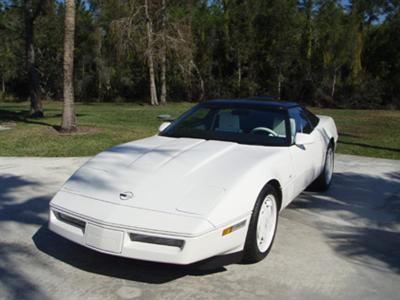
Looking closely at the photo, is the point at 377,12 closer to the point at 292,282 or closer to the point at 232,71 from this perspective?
the point at 232,71

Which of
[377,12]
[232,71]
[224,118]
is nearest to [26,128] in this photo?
[224,118]

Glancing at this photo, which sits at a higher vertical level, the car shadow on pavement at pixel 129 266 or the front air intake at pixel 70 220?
the front air intake at pixel 70 220

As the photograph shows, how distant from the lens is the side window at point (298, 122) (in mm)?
4941

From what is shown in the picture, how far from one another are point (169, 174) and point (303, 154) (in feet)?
5.91

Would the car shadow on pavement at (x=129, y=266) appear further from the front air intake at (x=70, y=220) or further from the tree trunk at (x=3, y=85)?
the tree trunk at (x=3, y=85)

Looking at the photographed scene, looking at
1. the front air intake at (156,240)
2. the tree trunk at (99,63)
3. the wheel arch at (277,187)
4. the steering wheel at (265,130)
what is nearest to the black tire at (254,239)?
the wheel arch at (277,187)

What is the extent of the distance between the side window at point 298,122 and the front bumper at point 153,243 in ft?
6.49

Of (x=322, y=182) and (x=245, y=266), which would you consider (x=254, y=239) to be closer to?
(x=245, y=266)

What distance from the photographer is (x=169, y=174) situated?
144 inches

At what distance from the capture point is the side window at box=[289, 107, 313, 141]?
4941 millimetres

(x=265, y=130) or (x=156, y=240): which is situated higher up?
(x=265, y=130)

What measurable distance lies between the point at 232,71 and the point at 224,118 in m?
31.3

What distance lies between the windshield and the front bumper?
1.53 m

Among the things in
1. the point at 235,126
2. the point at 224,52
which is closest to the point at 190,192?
the point at 235,126
